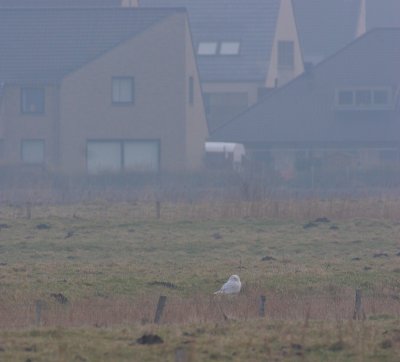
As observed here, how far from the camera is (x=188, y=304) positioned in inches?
628

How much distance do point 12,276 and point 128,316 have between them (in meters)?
4.14

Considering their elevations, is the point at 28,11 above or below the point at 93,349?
above

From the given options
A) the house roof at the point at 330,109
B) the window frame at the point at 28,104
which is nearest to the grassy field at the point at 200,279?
the window frame at the point at 28,104

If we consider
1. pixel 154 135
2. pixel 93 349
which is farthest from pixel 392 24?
pixel 93 349

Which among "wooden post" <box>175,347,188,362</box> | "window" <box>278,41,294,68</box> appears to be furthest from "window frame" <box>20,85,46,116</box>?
"wooden post" <box>175,347,188,362</box>

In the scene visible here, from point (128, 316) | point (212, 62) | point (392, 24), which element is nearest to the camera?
point (128, 316)

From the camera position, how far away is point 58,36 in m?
54.2

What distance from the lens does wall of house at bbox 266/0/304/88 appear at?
65125mm

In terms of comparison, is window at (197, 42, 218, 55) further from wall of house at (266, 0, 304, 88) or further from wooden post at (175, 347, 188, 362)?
wooden post at (175, 347, 188, 362)

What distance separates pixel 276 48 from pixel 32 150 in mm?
18585

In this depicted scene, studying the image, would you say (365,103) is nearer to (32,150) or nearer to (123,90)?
(123,90)

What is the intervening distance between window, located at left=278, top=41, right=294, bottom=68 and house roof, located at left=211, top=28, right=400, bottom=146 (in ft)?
27.9

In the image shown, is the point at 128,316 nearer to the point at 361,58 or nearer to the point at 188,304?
the point at 188,304

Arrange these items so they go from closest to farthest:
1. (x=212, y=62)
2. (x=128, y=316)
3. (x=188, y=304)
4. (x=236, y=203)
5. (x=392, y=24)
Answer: (x=128, y=316) → (x=188, y=304) → (x=236, y=203) → (x=212, y=62) → (x=392, y=24)
